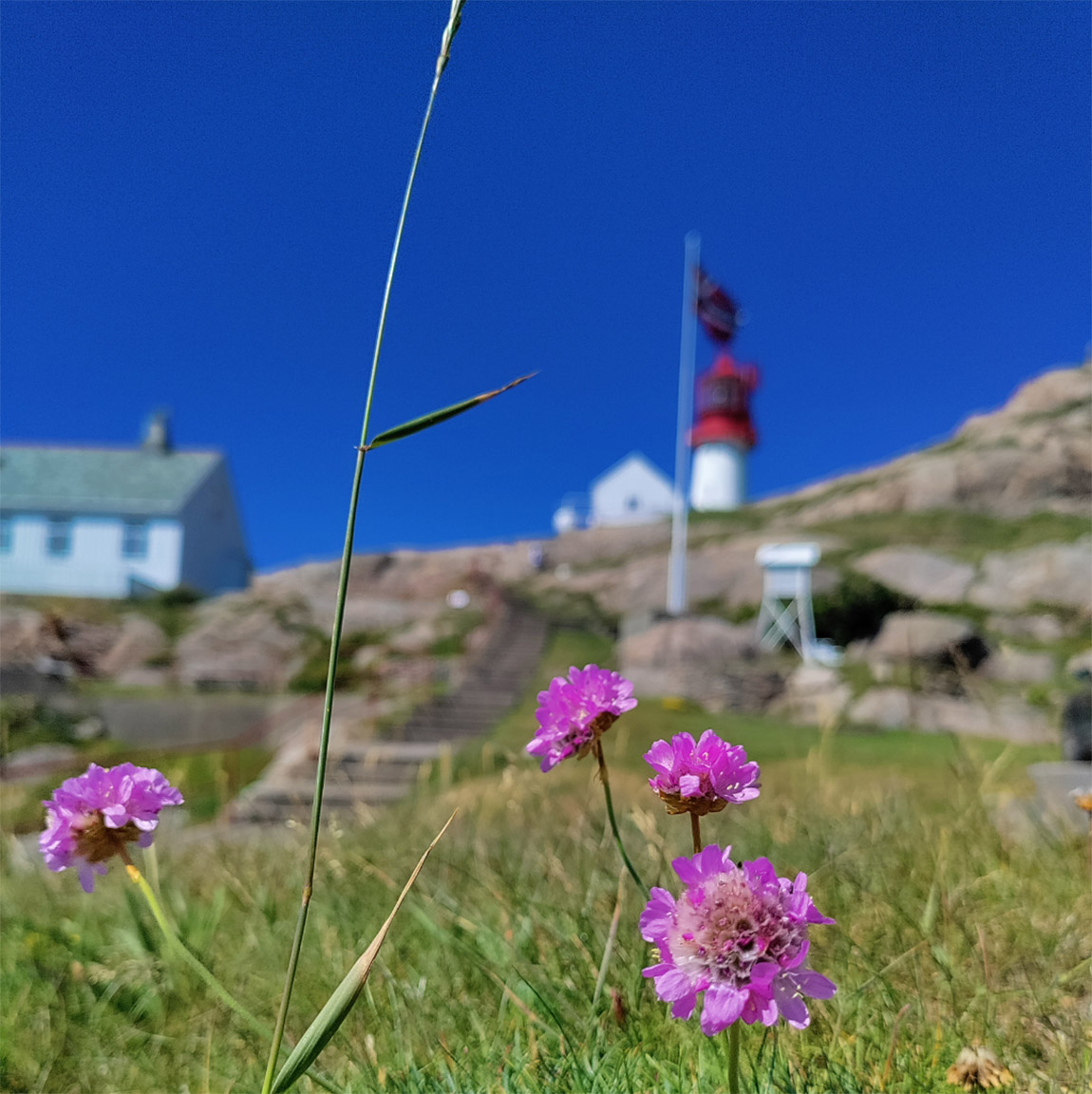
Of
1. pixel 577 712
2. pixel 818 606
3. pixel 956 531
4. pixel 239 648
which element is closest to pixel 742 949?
pixel 577 712

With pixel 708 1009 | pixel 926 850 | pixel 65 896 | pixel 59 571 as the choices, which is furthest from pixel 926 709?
pixel 59 571

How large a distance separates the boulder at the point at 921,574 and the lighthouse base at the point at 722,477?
14.3 metres

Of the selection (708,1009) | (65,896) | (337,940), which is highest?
(708,1009)

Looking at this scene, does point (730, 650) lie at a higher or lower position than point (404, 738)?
higher

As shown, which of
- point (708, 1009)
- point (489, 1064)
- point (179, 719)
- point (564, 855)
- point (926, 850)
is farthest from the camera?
point (179, 719)

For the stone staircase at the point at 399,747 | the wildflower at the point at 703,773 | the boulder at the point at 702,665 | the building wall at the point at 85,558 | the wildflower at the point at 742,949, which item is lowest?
the stone staircase at the point at 399,747

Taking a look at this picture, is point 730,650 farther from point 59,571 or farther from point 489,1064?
point 59,571

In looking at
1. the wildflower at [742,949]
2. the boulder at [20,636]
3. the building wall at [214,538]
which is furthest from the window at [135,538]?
the wildflower at [742,949]

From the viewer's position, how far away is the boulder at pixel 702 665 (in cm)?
1559

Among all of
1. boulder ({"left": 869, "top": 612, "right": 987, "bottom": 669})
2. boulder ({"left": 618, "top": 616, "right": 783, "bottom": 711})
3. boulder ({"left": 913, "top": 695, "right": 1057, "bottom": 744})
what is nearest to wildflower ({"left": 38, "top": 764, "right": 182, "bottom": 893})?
boulder ({"left": 913, "top": 695, "right": 1057, "bottom": 744})

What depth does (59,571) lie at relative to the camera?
96.0ft

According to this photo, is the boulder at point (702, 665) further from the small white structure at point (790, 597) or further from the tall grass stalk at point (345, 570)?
the tall grass stalk at point (345, 570)

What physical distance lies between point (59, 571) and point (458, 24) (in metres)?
33.8

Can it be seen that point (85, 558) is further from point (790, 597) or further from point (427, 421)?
point (427, 421)
